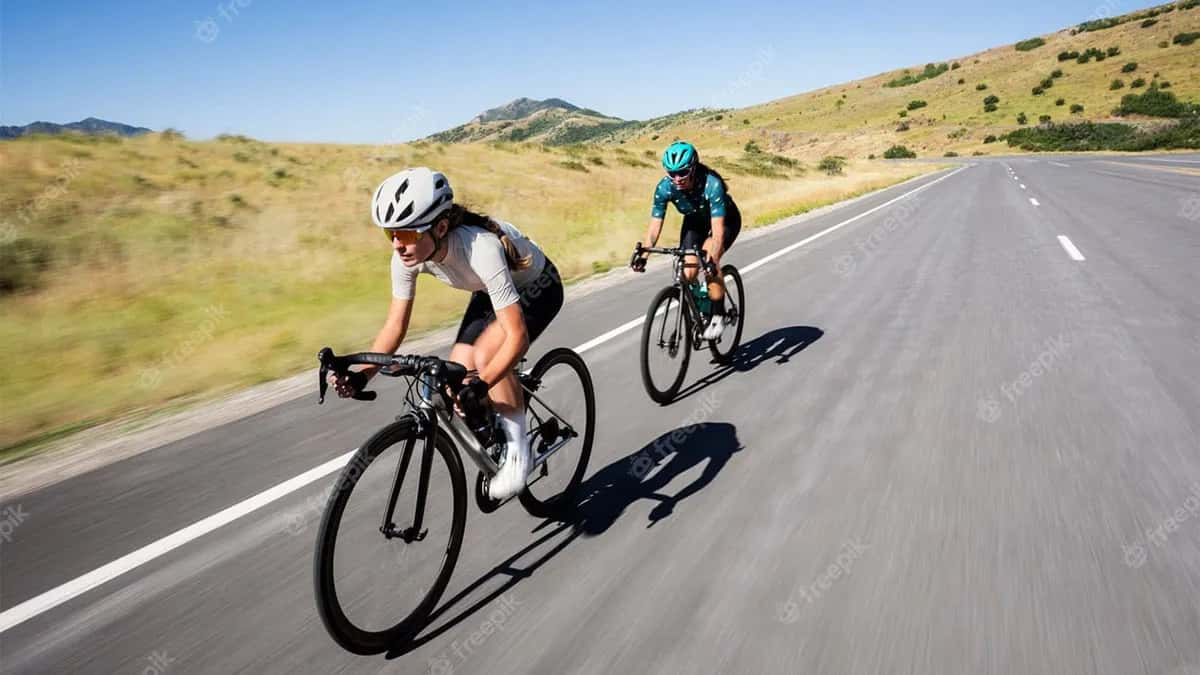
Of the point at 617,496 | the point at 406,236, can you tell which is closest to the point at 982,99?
the point at 617,496

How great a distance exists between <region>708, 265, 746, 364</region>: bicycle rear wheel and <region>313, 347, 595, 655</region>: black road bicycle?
3073 mm

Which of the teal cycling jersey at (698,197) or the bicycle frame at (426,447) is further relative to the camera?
the teal cycling jersey at (698,197)

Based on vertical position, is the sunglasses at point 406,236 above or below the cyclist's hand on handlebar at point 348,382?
above

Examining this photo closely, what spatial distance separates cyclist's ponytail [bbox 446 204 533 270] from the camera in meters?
2.96

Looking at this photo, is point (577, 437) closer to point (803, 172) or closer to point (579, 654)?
point (579, 654)

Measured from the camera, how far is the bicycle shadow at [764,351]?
5840 millimetres

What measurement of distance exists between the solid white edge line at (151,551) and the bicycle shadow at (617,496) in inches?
56.9

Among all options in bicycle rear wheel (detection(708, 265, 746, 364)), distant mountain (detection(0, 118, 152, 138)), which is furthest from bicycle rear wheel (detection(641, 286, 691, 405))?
distant mountain (detection(0, 118, 152, 138))

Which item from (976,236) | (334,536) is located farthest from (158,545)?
(976,236)

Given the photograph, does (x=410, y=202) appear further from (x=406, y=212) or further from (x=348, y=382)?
(x=348, y=382)

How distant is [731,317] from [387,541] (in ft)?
14.3

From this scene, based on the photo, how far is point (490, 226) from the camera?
3137 mm

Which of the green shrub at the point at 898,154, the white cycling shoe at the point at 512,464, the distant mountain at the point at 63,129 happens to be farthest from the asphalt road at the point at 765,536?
the green shrub at the point at 898,154

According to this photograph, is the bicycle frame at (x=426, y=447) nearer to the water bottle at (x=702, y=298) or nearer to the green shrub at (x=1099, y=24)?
the water bottle at (x=702, y=298)
